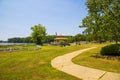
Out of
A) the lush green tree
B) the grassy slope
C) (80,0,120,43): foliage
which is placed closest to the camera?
the grassy slope

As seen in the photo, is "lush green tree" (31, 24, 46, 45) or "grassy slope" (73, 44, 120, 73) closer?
"grassy slope" (73, 44, 120, 73)

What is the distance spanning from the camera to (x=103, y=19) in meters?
20.7

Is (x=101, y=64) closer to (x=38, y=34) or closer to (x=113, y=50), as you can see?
(x=113, y=50)

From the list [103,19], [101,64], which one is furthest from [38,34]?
[101,64]

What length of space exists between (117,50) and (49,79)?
1232 cm

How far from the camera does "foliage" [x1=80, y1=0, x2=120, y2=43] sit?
19.4m

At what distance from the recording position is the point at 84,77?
10.1m

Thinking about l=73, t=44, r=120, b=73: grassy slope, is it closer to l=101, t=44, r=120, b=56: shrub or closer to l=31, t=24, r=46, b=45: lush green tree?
l=101, t=44, r=120, b=56: shrub

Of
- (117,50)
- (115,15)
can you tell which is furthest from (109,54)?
(115,15)

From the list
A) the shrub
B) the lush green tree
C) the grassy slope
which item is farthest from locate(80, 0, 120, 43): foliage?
the lush green tree

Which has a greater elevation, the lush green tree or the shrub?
the lush green tree

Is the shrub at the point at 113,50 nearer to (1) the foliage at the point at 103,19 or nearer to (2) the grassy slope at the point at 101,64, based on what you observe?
(1) the foliage at the point at 103,19

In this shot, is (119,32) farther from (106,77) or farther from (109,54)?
(106,77)

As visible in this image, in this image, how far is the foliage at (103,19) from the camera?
1939cm
